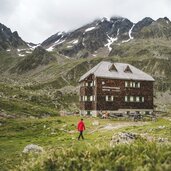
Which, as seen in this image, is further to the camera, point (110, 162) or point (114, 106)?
point (114, 106)

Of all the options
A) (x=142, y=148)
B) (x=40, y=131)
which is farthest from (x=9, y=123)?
(x=142, y=148)

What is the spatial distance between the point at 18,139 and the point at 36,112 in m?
48.7

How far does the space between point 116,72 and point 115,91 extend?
4631 millimetres

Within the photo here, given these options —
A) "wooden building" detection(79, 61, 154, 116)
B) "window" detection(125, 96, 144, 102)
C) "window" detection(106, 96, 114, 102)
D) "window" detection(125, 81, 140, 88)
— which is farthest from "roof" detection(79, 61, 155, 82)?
"window" detection(106, 96, 114, 102)

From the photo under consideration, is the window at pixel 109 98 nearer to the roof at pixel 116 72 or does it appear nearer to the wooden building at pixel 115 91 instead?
the wooden building at pixel 115 91

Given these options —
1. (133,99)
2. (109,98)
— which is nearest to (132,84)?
(133,99)

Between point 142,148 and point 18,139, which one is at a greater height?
point 142,148

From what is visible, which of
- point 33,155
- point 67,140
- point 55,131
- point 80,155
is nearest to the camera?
point 80,155

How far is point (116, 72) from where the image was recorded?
9100 centimetres

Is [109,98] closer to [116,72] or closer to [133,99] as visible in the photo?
[133,99]

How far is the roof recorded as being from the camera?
88.7 metres

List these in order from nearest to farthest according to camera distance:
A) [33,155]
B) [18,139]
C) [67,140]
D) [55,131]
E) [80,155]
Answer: [80,155], [33,155], [67,140], [18,139], [55,131]

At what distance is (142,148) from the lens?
14.4 m

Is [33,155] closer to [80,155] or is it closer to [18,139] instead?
[80,155]
